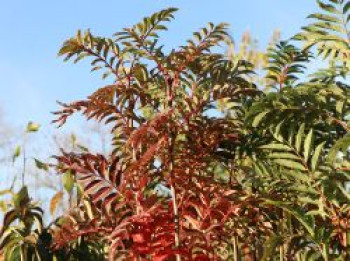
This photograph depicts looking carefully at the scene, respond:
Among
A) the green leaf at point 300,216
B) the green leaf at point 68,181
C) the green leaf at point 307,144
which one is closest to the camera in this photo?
the green leaf at point 300,216

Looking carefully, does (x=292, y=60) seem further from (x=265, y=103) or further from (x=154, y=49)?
(x=154, y=49)

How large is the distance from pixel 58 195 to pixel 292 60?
1.44m

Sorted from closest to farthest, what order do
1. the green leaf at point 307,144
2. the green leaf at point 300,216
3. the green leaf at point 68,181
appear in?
the green leaf at point 300,216
the green leaf at point 307,144
the green leaf at point 68,181

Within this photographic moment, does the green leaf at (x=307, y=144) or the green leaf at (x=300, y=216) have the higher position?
the green leaf at (x=307, y=144)

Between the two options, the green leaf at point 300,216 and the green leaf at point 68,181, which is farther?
the green leaf at point 68,181

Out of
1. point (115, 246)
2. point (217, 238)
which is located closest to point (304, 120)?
point (217, 238)

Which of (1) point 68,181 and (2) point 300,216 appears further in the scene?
(1) point 68,181

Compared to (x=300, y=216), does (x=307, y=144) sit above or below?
above

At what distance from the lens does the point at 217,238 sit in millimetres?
2422

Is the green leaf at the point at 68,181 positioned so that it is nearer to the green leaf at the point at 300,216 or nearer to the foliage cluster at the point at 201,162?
the foliage cluster at the point at 201,162

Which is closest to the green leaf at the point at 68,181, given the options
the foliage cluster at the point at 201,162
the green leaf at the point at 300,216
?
the foliage cluster at the point at 201,162

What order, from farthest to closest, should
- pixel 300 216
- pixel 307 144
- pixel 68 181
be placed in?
pixel 68 181 < pixel 307 144 < pixel 300 216

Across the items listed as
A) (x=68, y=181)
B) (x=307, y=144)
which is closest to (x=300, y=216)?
(x=307, y=144)

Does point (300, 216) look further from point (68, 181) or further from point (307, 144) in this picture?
point (68, 181)
